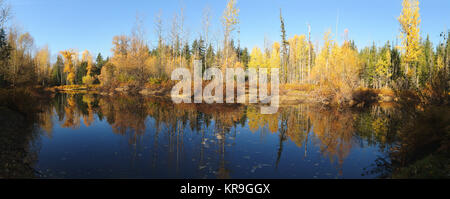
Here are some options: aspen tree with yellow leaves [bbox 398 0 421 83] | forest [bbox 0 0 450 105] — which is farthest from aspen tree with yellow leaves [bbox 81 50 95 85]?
aspen tree with yellow leaves [bbox 398 0 421 83]

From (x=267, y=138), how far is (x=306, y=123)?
14.7ft

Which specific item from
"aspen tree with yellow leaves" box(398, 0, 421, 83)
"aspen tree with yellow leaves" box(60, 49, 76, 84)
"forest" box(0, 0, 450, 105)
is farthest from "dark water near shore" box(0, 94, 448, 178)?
"aspen tree with yellow leaves" box(60, 49, 76, 84)

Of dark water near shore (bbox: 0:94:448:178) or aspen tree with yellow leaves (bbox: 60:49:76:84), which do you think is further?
aspen tree with yellow leaves (bbox: 60:49:76:84)

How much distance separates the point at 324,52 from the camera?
39219 mm

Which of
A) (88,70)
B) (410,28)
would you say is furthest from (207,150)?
(88,70)

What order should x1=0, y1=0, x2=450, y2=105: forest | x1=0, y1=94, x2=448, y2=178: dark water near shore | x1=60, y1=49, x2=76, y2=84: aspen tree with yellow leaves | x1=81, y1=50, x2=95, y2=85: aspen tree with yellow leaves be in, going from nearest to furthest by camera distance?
x1=0, y1=94, x2=448, y2=178: dark water near shore → x1=0, y1=0, x2=450, y2=105: forest → x1=81, y1=50, x2=95, y2=85: aspen tree with yellow leaves → x1=60, y1=49, x2=76, y2=84: aspen tree with yellow leaves

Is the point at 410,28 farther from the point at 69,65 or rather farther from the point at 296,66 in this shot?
the point at 69,65

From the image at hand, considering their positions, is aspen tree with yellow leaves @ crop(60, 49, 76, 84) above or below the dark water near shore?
above

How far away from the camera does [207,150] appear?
8.09 m

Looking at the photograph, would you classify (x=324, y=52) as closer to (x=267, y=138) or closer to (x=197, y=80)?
(x=197, y=80)

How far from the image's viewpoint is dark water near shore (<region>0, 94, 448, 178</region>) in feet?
19.9

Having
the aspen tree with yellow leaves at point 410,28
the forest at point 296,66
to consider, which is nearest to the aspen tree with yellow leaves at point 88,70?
the forest at point 296,66

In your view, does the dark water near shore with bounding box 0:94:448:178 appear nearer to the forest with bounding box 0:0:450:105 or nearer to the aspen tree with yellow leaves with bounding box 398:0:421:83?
the forest with bounding box 0:0:450:105

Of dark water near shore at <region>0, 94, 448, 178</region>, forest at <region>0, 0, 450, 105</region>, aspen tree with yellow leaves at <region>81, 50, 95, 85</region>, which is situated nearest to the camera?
dark water near shore at <region>0, 94, 448, 178</region>
